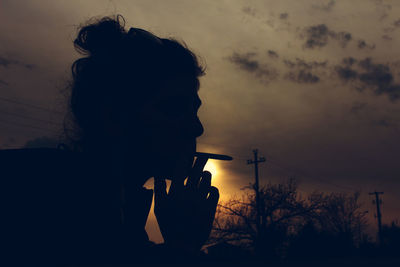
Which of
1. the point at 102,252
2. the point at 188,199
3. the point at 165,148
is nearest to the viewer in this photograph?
the point at 102,252

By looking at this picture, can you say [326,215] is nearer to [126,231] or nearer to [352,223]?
[352,223]

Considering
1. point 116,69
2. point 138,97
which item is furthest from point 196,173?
point 116,69

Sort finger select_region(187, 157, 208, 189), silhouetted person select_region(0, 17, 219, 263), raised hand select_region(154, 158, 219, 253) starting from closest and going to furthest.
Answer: silhouetted person select_region(0, 17, 219, 263)
raised hand select_region(154, 158, 219, 253)
finger select_region(187, 157, 208, 189)

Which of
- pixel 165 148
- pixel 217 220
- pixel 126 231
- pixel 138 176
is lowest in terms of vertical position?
pixel 126 231

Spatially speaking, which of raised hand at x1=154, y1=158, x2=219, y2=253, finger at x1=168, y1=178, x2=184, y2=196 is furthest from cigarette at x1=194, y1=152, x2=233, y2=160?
finger at x1=168, y1=178, x2=184, y2=196

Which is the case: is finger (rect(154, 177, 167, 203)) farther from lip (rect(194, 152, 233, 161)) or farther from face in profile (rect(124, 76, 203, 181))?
lip (rect(194, 152, 233, 161))

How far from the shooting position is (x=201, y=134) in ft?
6.86

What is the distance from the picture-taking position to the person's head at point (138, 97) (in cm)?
203

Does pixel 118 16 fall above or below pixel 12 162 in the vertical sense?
above

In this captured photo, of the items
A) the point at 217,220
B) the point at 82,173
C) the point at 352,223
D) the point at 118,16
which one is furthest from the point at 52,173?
the point at 352,223

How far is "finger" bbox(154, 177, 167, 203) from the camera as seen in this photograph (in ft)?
5.96

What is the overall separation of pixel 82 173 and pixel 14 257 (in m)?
0.41

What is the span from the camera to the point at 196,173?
1961 millimetres

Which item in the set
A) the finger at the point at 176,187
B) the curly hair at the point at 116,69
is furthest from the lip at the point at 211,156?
the curly hair at the point at 116,69
